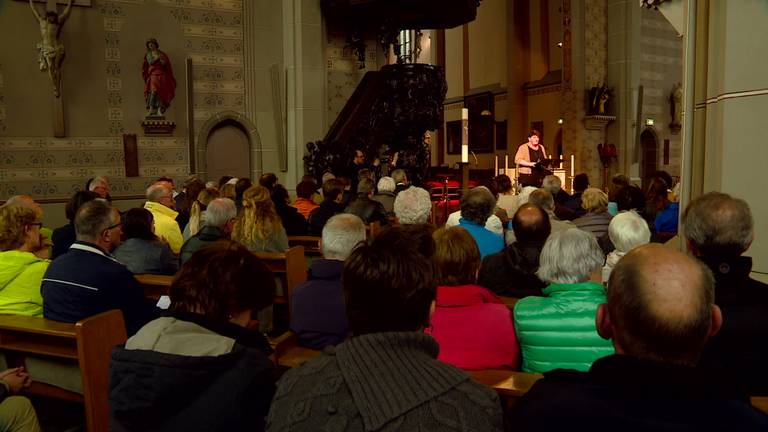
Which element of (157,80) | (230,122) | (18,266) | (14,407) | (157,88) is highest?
(157,80)

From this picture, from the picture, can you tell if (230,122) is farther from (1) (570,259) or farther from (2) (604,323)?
(2) (604,323)

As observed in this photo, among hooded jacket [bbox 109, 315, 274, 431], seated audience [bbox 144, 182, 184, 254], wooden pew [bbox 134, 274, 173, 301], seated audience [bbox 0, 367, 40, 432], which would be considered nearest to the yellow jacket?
seated audience [bbox 144, 182, 184, 254]

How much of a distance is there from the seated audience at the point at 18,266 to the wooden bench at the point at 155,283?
69cm

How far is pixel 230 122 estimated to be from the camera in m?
12.2

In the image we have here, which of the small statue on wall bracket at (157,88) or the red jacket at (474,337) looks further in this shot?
the small statue on wall bracket at (157,88)

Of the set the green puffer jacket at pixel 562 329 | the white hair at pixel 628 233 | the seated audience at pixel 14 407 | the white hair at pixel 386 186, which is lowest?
the seated audience at pixel 14 407

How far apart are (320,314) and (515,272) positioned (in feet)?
3.96

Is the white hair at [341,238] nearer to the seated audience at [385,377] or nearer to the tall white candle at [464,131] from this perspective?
the seated audience at [385,377]

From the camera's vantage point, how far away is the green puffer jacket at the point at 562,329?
239 cm

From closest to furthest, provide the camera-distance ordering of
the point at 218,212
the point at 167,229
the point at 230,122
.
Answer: the point at 218,212 → the point at 167,229 → the point at 230,122

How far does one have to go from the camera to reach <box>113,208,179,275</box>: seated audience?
4.52m

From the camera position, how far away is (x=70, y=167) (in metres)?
10.8

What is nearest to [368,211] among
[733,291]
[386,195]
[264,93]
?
[386,195]

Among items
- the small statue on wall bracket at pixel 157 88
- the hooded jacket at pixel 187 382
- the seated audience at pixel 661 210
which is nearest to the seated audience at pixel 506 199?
the seated audience at pixel 661 210
